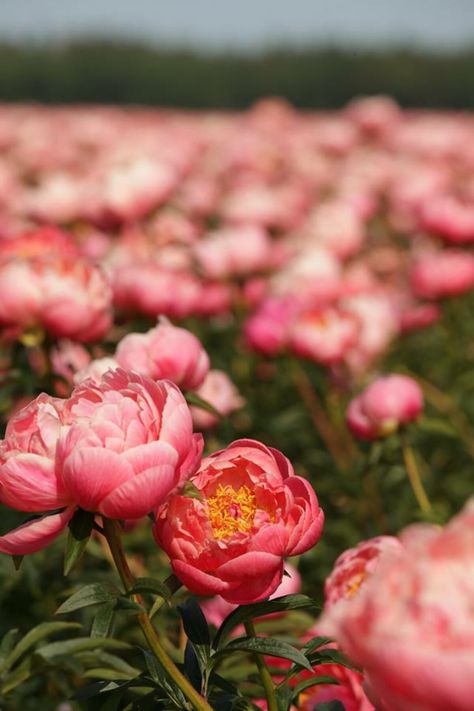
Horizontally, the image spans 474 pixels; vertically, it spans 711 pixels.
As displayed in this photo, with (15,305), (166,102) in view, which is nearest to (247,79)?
(166,102)

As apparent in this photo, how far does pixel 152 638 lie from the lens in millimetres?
903

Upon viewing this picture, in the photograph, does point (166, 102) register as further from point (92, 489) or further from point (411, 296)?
point (92, 489)

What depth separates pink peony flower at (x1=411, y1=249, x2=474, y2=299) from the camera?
247 cm

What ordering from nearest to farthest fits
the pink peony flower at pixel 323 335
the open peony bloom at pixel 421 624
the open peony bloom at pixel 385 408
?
1. the open peony bloom at pixel 421 624
2. the open peony bloom at pixel 385 408
3. the pink peony flower at pixel 323 335

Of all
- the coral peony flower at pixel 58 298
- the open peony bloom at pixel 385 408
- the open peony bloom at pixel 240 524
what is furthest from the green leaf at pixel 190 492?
the open peony bloom at pixel 385 408

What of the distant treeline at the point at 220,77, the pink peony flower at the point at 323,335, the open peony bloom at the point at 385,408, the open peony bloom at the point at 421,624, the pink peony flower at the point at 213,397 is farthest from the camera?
the distant treeline at the point at 220,77

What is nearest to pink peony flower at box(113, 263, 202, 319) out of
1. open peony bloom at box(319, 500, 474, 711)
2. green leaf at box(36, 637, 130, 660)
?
green leaf at box(36, 637, 130, 660)

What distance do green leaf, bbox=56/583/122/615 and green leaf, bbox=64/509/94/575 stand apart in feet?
0.08

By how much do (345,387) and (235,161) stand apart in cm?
276

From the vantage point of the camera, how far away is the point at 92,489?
88 cm

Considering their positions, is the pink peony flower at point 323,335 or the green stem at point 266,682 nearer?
the green stem at point 266,682

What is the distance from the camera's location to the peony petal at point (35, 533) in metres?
0.91

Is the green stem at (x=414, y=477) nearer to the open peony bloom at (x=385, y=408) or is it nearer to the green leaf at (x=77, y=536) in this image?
the open peony bloom at (x=385, y=408)

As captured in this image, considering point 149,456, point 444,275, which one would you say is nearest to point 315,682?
point 149,456
